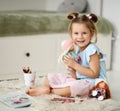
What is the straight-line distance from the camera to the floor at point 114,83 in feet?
7.39

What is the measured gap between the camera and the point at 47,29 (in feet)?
9.37

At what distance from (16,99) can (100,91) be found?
1.62 feet

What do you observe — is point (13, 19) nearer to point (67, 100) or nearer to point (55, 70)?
point (55, 70)

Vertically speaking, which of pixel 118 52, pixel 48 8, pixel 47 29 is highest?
pixel 48 8

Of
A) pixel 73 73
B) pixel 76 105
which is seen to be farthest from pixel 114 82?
pixel 76 105

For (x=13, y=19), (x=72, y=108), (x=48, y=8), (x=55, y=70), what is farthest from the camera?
(x=48, y=8)

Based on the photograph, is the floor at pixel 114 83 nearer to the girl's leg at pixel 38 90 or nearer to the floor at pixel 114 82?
the floor at pixel 114 82

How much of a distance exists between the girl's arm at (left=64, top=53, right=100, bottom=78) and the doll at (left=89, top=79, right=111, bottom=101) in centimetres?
6

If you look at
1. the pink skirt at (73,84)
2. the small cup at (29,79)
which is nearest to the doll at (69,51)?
the pink skirt at (73,84)

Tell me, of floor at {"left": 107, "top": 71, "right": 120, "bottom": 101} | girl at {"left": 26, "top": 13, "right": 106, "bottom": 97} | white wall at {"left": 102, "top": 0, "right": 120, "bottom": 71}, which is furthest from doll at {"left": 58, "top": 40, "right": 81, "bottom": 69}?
white wall at {"left": 102, "top": 0, "right": 120, "bottom": 71}

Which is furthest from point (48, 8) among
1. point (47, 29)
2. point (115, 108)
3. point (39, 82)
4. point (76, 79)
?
point (115, 108)

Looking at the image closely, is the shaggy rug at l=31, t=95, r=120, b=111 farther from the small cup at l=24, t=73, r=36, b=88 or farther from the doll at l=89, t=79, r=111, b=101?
the small cup at l=24, t=73, r=36, b=88

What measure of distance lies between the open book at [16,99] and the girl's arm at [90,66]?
1.08 feet

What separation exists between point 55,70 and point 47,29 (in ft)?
1.22
